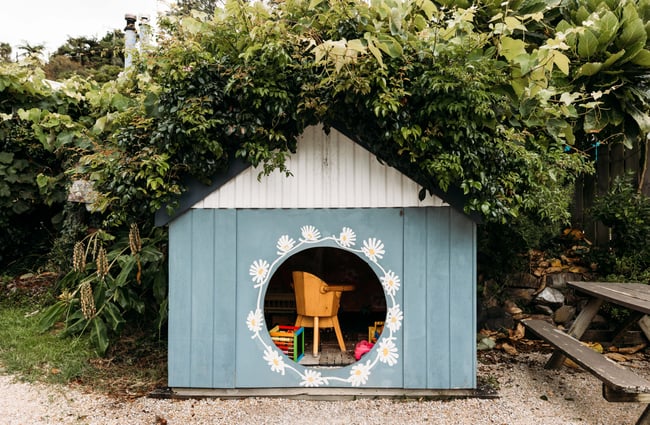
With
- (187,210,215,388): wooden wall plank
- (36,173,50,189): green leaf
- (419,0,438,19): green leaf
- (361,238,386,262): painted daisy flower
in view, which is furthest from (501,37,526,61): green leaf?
(36,173,50,189): green leaf

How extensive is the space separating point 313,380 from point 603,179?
16.4 ft

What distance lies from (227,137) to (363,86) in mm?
1068

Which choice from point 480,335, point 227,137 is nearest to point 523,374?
point 480,335

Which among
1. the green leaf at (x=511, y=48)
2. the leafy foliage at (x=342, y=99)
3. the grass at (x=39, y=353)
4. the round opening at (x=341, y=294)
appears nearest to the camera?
the leafy foliage at (x=342, y=99)

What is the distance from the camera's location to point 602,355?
3486mm

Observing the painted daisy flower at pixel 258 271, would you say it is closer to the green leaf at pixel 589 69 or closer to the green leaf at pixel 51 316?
the green leaf at pixel 51 316

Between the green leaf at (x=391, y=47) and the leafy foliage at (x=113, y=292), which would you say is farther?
the leafy foliage at (x=113, y=292)

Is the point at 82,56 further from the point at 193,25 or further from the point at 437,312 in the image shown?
the point at 437,312

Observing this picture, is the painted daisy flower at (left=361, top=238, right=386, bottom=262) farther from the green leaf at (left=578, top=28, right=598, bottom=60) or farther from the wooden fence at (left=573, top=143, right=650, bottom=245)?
the wooden fence at (left=573, top=143, right=650, bottom=245)

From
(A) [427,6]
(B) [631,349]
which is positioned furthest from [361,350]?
(B) [631,349]

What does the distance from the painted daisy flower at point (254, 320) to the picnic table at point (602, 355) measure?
7.81 ft

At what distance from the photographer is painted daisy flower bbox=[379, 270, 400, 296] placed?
3678 millimetres

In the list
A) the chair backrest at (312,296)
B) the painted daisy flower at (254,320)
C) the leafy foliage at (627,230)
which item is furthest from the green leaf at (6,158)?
the leafy foliage at (627,230)

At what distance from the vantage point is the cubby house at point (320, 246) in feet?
12.0
